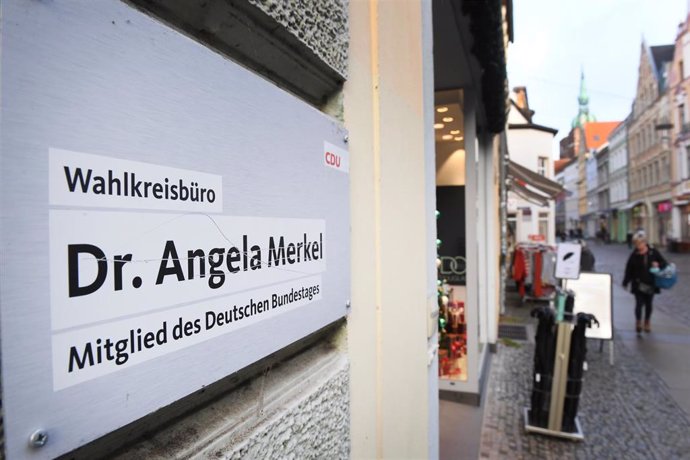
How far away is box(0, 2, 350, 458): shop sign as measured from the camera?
497mm

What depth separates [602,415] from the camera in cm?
441

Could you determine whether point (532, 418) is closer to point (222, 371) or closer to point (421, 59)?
point (421, 59)

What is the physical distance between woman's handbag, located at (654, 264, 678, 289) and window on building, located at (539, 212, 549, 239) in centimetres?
1936

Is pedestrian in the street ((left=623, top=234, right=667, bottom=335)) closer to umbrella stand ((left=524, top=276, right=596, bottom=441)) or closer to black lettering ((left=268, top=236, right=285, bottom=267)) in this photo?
umbrella stand ((left=524, top=276, right=596, bottom=441))

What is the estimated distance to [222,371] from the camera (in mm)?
792

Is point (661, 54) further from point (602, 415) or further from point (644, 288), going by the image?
point (602, 415)

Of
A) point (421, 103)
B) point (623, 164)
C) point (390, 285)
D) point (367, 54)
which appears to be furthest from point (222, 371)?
point (623, 164)

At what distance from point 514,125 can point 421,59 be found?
21999mm

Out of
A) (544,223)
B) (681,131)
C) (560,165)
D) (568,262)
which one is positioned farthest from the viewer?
(560,165)

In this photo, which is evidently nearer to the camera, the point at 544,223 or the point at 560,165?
the point at 544,223

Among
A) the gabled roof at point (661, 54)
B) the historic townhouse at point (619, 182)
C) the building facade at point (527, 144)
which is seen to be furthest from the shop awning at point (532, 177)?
the historic townhouse at point (619, 182)

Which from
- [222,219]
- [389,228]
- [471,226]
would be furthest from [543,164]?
[222,219]

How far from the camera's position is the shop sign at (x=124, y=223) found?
0.50 metres

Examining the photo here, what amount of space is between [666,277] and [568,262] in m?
2.57
